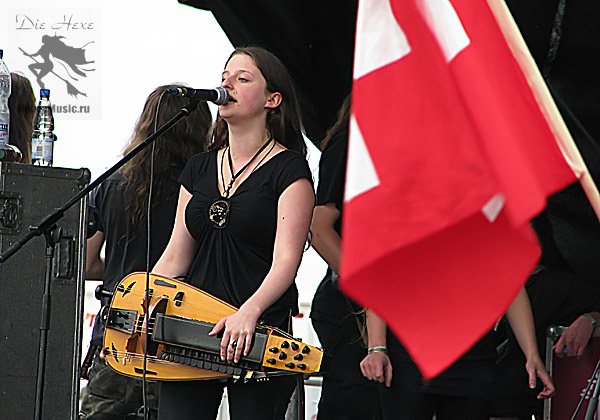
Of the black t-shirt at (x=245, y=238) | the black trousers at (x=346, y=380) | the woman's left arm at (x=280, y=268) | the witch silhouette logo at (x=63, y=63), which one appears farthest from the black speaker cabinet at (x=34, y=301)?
the witch silhouette logo at (x=63, y=63)

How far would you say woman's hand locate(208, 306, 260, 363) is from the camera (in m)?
2.53

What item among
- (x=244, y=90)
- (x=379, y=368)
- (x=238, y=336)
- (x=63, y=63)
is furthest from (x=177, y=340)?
(x=63, y=63)

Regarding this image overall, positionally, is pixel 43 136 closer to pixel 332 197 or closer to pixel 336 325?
pixel 332 197

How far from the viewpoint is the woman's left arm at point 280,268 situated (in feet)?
Answer: 8.31

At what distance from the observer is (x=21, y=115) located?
12.1ft

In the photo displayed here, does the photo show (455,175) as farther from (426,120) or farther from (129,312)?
(129,312)

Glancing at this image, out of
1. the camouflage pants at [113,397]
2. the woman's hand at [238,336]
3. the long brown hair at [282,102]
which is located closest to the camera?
the woman's hand at [238,336]

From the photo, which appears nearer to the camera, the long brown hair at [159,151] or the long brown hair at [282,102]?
the long brown hair at [282,102]

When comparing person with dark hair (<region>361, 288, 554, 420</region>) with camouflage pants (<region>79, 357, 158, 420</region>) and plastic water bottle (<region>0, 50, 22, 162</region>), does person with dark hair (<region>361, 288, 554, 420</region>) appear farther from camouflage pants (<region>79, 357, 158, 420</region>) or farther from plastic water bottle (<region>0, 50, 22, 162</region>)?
plastic water bottle (<region>0, 50, 22, 162</region>)

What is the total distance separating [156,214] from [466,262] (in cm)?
231

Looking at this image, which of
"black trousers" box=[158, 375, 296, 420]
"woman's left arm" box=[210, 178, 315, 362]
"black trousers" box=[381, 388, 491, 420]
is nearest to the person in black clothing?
"black trousers" box=[381, 388, 491, 420]

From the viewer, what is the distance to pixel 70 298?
3.18 m

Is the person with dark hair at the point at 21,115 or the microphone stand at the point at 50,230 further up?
the person with dark hair at the point at 21,115

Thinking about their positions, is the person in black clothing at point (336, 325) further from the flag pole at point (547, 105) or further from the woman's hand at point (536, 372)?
the flag pole at point (547, 105)
